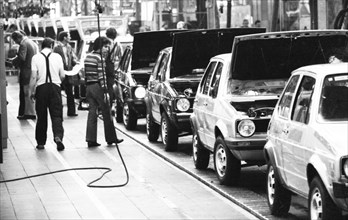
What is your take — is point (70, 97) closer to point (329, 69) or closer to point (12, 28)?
point (329, 69)

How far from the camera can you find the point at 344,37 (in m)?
14.7

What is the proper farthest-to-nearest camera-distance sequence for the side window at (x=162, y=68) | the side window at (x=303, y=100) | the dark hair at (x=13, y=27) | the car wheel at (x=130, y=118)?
Result: the dark hair at (x=13, y=27) < the car wheel at (x=130, y=118) < the side window at (x=162, y=68) < the side window at (x=303, y=100)

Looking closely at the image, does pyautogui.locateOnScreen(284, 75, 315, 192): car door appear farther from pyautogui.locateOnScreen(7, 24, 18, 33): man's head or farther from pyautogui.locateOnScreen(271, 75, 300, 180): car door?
pyautogui.locateOnScreen(7, 24, 18, 33): man's head

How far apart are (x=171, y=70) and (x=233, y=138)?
572 cm

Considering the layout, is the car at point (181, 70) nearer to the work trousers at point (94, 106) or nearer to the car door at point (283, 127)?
the work trousers at point (94, 106)

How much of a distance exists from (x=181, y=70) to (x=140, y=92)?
313 cm

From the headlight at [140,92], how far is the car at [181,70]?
207cm

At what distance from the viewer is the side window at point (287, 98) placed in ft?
36.5

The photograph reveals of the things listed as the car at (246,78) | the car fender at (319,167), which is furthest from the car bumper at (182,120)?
the car fender at (319,167)

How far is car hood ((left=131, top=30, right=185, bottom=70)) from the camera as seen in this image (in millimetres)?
22781

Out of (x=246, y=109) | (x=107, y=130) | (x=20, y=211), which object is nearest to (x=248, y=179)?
(x=246, y=109)

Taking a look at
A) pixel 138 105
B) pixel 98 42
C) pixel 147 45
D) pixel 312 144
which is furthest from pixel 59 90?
pixel 312 144

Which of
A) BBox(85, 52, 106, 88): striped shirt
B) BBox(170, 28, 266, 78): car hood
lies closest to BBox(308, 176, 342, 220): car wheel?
BBox(170, 28, 266, 78): car hood

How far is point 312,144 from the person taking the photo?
32.4 feet
